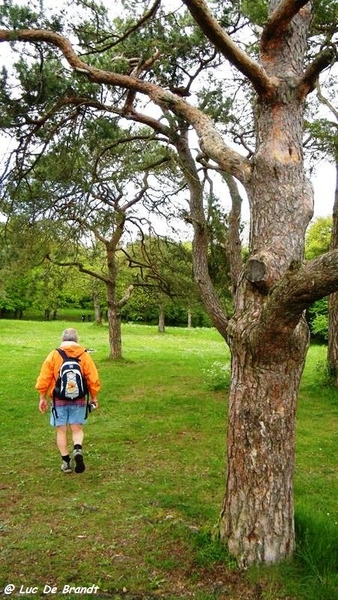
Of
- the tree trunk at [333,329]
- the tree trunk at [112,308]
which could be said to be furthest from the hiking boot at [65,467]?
the tree trunk at [112,308]

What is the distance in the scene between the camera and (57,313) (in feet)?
184

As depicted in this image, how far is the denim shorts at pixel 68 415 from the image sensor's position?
6016 mm

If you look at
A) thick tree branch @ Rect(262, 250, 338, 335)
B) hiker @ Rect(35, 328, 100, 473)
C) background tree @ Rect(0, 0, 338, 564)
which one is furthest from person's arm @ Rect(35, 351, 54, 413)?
thick tree branch @ Rect(262, 250, 338, 335)

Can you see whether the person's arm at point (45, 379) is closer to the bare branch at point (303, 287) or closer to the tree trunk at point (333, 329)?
the bare branch at point (303, 287)

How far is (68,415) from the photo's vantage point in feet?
19.9

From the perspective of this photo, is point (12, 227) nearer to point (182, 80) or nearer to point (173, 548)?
point (182, 80)

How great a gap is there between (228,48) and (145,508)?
435 cm

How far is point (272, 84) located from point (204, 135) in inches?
34.5

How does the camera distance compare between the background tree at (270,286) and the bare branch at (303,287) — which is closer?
the bare branch at (303,287)

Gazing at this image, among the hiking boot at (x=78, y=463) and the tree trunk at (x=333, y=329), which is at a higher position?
the tree trunk at (x=333, y=329)

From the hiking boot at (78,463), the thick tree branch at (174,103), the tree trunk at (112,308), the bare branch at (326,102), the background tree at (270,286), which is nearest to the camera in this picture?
the background tree at (270,286)

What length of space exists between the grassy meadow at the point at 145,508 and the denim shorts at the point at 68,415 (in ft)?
2.21

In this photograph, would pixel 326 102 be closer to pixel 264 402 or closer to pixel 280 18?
pixel 280 18

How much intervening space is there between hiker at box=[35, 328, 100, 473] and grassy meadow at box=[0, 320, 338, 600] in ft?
1.23
